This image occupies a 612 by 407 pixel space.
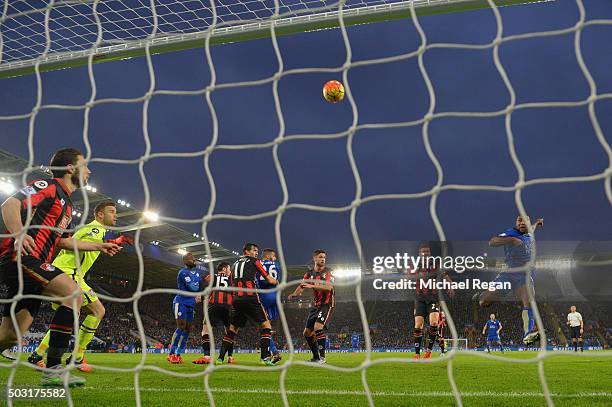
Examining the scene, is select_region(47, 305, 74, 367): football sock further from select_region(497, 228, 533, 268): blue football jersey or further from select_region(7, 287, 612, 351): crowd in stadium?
select_region(7, 287, 612, 351): crowd in stadium

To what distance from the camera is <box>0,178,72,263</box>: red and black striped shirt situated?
12.4ft

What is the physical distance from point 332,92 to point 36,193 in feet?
13.0

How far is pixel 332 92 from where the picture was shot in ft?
22.0

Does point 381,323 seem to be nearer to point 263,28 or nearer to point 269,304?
point 269,304

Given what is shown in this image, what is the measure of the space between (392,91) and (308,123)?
2057 centimetres

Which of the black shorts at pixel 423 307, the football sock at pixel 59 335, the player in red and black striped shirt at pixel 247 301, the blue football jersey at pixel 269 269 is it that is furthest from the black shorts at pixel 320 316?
the football sock at pixel 59 335

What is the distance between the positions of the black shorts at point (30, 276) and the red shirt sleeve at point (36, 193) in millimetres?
435

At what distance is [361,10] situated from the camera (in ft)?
12.0

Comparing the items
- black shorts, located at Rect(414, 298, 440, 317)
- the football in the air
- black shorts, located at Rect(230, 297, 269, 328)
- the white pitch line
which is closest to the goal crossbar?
the football in the air

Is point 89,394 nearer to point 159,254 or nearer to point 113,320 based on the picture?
point 159,254

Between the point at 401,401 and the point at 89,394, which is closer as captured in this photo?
the point at 401,401

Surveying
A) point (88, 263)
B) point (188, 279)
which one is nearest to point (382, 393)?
point (88, 263)

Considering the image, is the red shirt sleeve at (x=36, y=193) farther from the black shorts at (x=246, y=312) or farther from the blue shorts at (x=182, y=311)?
the blue shorts at (x=182, y=311)

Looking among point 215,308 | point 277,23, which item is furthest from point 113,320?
point 277,23
